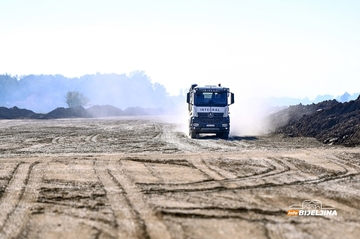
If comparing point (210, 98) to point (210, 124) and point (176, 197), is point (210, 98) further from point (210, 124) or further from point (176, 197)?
point (176, 197)

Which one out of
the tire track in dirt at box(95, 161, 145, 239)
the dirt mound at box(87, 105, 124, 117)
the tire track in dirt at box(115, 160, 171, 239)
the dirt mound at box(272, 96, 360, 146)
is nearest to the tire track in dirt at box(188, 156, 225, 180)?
the tire track in dirt at box(115, 160, 171, 239)

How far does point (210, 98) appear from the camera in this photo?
23875 mm

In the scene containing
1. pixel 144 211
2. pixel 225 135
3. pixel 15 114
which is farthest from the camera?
pixel 15 114

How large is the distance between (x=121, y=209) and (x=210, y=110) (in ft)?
56.0

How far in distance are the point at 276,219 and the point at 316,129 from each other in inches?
818

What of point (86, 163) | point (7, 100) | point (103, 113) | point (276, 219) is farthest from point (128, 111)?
point (276, 219)

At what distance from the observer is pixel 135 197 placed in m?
8.05

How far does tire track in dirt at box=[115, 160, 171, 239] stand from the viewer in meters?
5.89

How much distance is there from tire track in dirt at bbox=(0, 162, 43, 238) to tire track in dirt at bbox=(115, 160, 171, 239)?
184 centimetres

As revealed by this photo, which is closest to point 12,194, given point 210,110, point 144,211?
point 144,211

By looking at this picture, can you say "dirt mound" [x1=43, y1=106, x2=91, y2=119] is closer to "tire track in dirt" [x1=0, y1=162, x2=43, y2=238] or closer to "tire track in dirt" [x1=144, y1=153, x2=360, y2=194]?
"tire track in dirt" [x1=0, y1=162, x2=43, y2=238]

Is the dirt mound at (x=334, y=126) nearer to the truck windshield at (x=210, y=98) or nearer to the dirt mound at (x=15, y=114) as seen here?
the truck windshield at (x=210, y=98)

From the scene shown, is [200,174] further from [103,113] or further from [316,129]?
[103,113]

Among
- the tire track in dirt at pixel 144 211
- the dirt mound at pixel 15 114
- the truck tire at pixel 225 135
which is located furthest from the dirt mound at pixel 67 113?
the tire track in dirt at pixel 144 211
